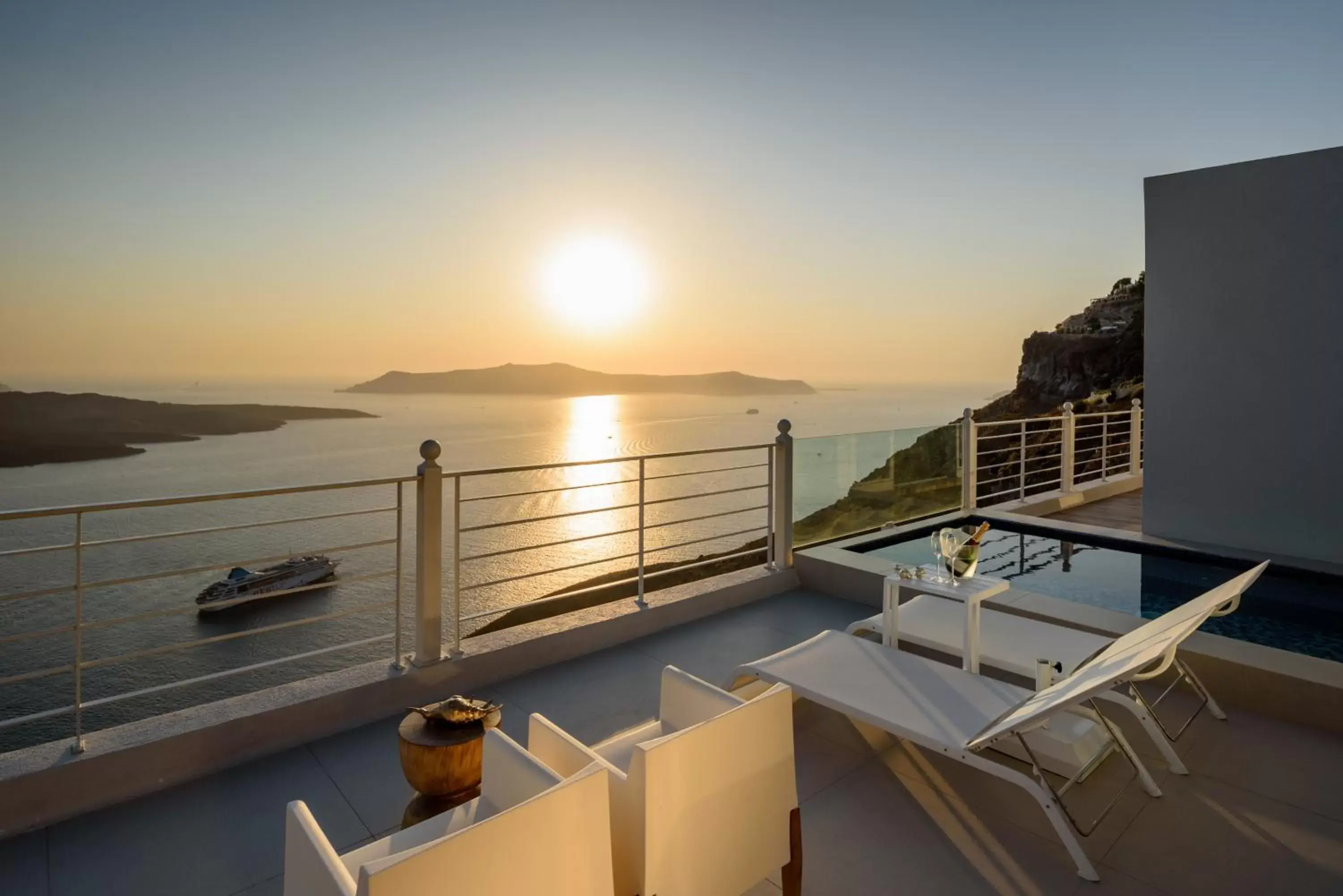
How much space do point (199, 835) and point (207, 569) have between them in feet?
2.88

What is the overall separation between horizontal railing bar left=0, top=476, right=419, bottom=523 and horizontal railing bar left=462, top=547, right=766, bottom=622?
0.77 meters

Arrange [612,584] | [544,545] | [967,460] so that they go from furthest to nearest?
[967,460] < [612,584] < [544,545]

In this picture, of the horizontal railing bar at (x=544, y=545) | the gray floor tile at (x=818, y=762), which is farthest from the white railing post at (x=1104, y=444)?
the gray floor tile at (x=818, y=762)

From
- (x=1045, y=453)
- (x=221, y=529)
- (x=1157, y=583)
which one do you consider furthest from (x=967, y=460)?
(x=221, y=529)

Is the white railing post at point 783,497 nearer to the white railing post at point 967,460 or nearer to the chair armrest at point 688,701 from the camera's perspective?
the white railing post at point 967,460

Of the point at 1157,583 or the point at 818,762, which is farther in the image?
the point at 1157,583

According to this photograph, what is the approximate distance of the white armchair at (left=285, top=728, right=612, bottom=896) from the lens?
3.88 ft

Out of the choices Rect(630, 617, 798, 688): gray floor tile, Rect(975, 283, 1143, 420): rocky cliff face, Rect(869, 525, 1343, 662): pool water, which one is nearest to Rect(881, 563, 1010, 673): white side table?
Rect(630, 617, 798, 688): gray floor tile

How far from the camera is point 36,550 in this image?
256 centimetres

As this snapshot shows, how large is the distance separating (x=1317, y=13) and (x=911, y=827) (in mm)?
9395

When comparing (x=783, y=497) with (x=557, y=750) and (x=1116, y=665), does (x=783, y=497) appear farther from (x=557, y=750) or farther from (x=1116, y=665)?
(x=557, y=750)

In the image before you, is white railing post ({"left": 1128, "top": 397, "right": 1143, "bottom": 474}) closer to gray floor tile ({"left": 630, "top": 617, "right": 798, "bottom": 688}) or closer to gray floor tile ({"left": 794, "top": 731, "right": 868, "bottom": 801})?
gray floor tile ({"left": 630, "top": 617, "right": 798, "bottom": 688})

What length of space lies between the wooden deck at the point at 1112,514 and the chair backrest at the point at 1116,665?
459cm

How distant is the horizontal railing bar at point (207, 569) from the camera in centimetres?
250
